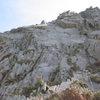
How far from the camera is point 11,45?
1790 inches

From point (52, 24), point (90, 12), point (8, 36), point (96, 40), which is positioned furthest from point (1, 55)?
point (90, 12)

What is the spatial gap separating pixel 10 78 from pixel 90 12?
24898mm

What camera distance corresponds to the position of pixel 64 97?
62.0 ft

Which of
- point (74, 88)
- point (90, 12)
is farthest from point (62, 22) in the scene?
point (74, 88)

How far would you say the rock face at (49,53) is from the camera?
34.4 m

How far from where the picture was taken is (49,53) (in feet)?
130

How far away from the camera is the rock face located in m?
34.4

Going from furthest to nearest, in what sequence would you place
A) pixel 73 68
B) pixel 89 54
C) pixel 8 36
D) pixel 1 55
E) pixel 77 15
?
pixel 77 15 → pixel 8 36 → pixel 1 55 → pixel 89 54 → pixel 73 68

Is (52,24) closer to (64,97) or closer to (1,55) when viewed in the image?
(1,55)

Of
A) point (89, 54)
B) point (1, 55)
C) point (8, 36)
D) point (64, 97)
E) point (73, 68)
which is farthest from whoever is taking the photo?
point (8, 36)

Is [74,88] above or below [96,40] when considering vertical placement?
above

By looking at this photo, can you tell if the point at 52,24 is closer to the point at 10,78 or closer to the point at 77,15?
the point at 77,15

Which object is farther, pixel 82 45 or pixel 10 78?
pixel 82 45

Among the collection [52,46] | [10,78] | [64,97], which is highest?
[64,97]
